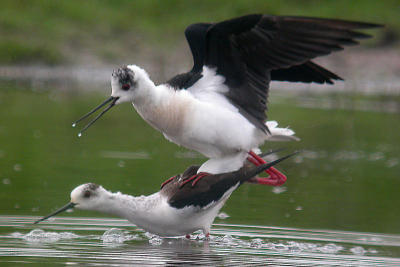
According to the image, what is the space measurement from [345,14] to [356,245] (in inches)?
784

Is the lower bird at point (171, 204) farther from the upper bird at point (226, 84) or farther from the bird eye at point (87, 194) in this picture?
the upper bird at point (226, 84)

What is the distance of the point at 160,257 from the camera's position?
548 cm

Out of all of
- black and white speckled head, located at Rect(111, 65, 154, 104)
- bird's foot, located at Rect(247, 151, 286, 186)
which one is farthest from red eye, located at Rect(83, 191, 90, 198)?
bird's foot, located at Rect(247, 151, 286, 186)

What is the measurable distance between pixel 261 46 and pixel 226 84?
21.7 inches

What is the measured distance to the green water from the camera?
7.11 meters

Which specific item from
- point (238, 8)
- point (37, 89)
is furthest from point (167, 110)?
point (238, 8)

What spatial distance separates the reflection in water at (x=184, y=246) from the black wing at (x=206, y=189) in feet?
1.11

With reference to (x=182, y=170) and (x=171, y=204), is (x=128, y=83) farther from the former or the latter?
(x=182, y=170)

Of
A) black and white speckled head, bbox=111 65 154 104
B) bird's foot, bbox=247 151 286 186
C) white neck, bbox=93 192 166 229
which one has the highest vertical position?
black and white speckled head, bbox=111 65 154 104

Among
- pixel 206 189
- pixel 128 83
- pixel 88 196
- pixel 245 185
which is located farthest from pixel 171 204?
pixel 245 185

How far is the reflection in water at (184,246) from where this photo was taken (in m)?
5.33

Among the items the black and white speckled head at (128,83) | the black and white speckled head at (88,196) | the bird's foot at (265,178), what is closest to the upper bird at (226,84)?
the black and white speckled head at (128,83)

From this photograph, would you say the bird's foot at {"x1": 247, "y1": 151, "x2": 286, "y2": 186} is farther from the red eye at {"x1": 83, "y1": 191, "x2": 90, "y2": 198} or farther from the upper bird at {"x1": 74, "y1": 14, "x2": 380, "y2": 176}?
the red eye at {"x1": 83, "y1": 191, "x2": 90, "y2": 198}

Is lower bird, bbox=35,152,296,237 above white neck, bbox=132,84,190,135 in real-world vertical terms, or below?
below
